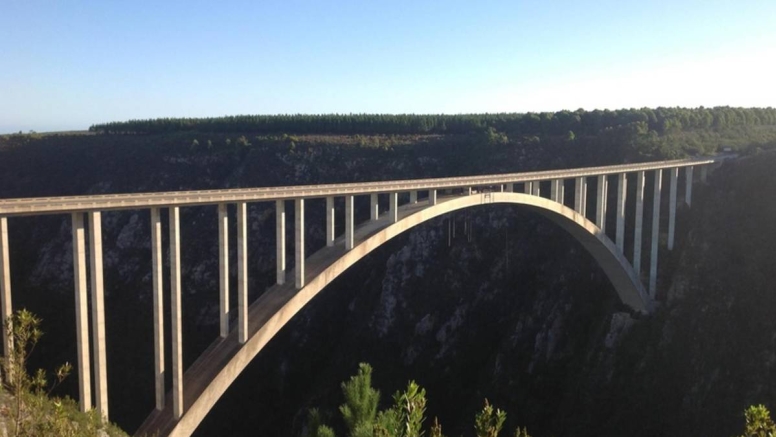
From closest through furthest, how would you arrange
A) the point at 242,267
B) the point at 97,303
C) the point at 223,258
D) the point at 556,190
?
the point at 97,303 → the point at 223,258 → the point at 242,267 → the point at 556,190

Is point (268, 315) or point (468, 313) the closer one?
point (268, 315)

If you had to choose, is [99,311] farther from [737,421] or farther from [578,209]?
[737,421]

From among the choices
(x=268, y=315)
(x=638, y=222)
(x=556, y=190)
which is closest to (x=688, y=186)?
(x=638, y=222)

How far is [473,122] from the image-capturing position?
242ft

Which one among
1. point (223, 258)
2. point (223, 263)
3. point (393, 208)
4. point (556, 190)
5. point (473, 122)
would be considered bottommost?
point (223, 263)

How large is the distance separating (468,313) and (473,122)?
115ft

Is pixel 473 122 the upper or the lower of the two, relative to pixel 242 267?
upper

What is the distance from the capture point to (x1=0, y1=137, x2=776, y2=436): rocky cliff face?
103ft

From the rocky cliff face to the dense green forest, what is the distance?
9375 mm

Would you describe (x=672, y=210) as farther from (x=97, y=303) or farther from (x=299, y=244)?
(x=97, y=303)

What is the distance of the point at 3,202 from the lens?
1477 centimetres

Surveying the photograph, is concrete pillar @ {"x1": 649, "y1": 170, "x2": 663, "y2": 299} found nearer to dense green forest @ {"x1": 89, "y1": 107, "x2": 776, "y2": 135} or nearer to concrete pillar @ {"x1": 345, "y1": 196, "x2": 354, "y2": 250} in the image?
concrete pillar @ {"x1": 345, "y1": 196, "x2": 354, "y2": 250}

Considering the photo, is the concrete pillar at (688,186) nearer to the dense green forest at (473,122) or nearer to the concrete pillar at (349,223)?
the dense green forest at (473,122)

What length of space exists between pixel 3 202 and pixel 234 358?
7.74 metres
